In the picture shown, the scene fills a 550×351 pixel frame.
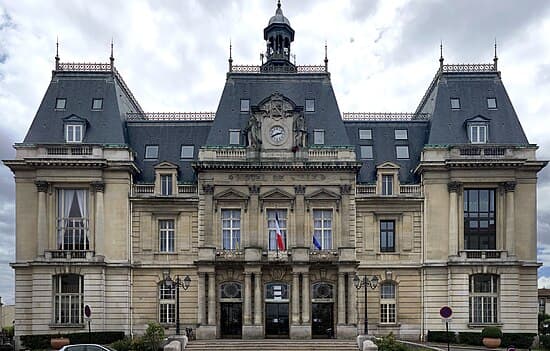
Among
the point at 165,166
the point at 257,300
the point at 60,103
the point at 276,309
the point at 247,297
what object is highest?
the point at 60,103

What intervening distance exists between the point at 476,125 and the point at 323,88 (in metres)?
13.3

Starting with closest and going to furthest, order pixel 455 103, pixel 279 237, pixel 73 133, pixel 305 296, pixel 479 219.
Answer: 1. pixel 305 296
2. pixel 279 237
3. pixel 479 219
4. pixel 73 133
5. pixel 455 103

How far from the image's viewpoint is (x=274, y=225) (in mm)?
54625

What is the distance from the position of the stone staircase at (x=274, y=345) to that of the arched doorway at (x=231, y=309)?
4.12 metres

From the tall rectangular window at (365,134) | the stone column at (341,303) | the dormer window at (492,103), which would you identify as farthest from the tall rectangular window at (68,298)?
the dormer window at (492,103)

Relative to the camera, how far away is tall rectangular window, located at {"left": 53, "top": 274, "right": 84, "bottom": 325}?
175 ft

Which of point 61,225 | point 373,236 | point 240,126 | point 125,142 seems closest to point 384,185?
point 373,236

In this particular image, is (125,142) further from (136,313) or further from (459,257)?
(459,257)

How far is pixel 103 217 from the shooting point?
54.2 meters

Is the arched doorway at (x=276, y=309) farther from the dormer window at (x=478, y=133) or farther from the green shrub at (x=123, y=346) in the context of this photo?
the dormer window at (x=478, y=133)

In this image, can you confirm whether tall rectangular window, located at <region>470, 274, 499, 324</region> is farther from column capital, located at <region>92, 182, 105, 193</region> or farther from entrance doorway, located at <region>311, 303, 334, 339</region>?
column capital, located at <region>92, 182, 105, 193</region>

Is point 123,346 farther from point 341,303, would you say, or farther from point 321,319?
point 341,303

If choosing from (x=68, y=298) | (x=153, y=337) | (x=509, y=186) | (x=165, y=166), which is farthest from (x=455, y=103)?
(x=68, y=298)

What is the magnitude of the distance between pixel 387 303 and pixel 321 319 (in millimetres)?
5886
